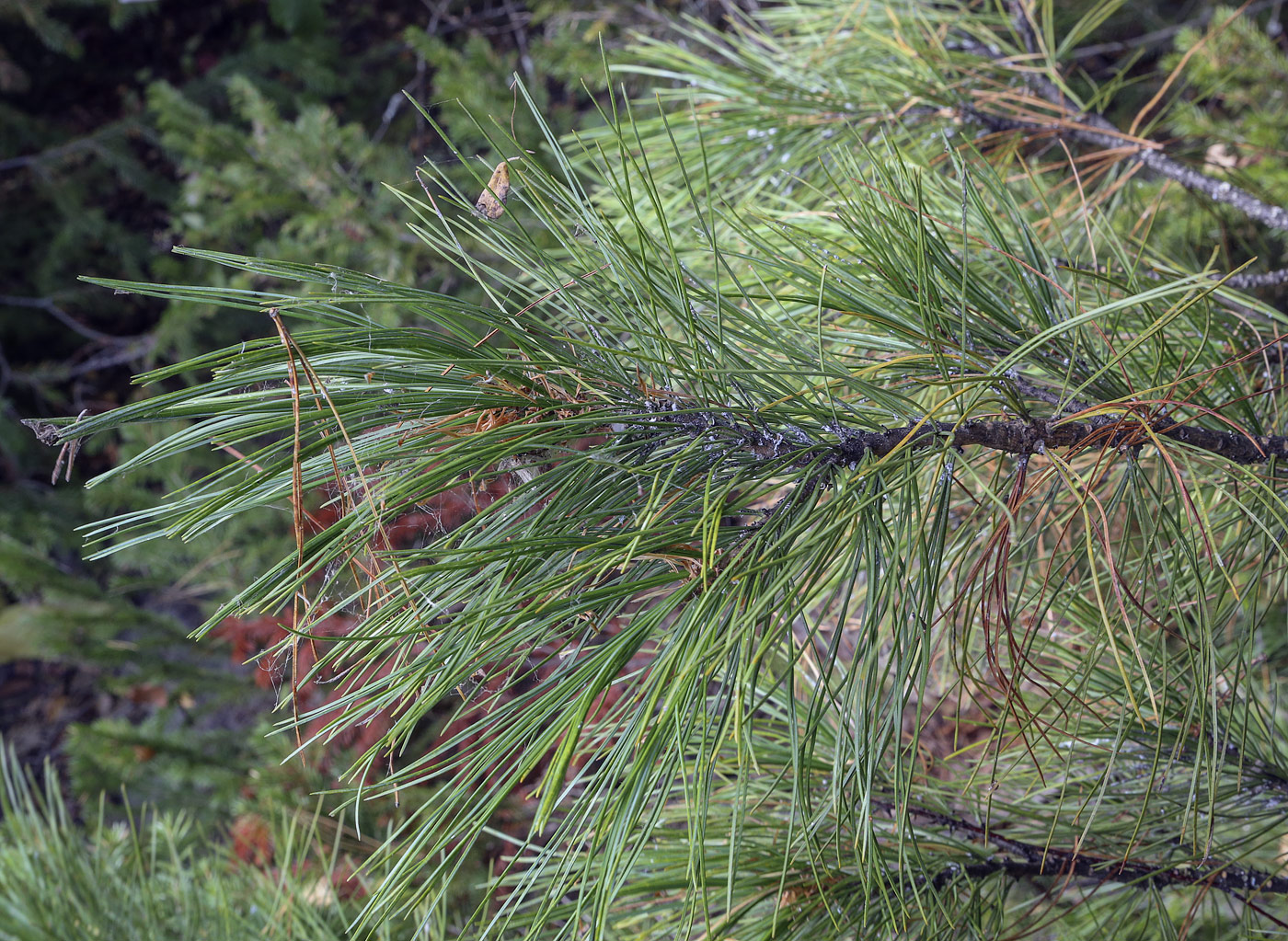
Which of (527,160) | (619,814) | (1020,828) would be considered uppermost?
(527,160)

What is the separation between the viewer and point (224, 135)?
1.72 metres

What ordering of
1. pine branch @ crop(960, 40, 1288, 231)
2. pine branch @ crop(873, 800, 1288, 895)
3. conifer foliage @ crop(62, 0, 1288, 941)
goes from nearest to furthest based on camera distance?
conifer foliage @ crop(62, 0, 1288, 941) → pine branch @ crop(873, 800, 1288, 895) → pine branch @ crop(960, 40, 1288, 231)

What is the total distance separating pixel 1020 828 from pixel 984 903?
0.13 m

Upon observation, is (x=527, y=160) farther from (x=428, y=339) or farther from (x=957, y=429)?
(x=957, y=429)

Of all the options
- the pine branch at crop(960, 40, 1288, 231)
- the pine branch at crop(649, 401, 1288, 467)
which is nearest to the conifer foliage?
the pine branch at crop(649, 401, 1288, 467)

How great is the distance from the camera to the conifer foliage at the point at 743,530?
1.15 feet

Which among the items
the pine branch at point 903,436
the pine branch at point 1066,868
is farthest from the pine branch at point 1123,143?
the pine branch at point 1066,868

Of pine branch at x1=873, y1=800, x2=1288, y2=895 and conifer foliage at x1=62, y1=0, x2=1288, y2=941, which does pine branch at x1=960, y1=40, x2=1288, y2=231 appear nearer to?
conifer foliage at x1=62, y1=0, x2=1288, y2=941

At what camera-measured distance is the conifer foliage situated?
350 millimetres

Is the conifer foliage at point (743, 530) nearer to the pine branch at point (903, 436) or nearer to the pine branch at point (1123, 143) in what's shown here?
the pine branch at point (903, 436)

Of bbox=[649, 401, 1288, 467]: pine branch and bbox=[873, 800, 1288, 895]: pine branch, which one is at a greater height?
bbox=[649, 401, 1288, 467]: pine branch

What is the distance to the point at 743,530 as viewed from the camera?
406 millimetres

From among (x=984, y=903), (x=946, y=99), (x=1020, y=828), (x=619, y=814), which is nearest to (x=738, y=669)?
(x=619, y=814)

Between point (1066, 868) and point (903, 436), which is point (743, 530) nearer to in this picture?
point (903, 436)
